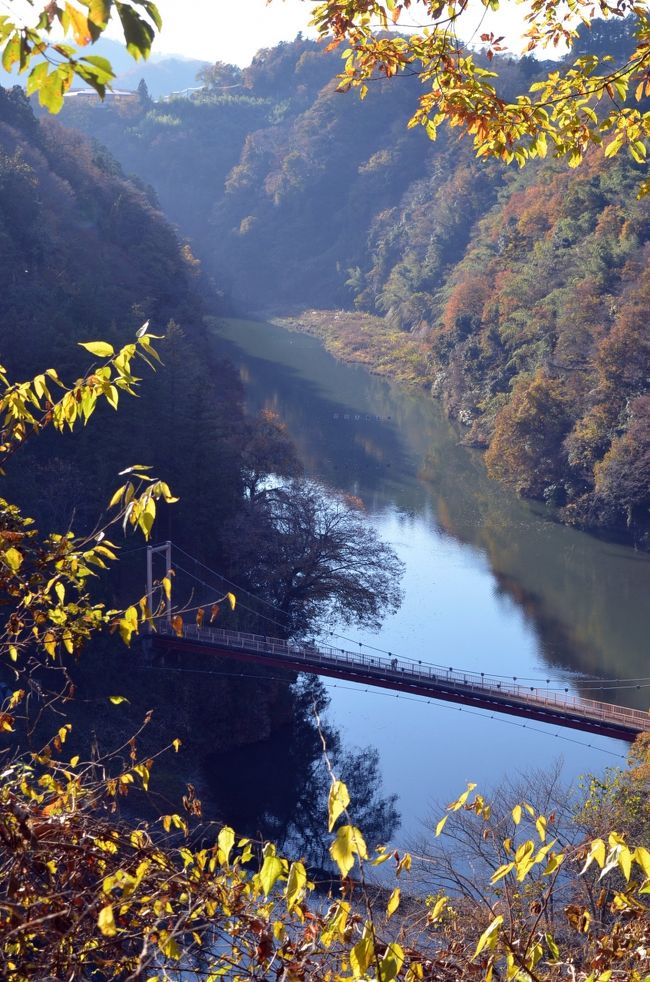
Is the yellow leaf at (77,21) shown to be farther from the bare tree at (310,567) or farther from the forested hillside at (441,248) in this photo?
the forested hillside at (441,248)

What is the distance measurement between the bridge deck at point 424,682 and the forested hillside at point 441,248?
9.40 meters

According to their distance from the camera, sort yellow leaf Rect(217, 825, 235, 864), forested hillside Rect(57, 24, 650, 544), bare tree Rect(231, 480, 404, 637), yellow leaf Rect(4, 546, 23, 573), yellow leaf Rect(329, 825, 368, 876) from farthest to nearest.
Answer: forested hillside Rect(57, 24, 650, 544) < bare tree Rect(231, 480, 404, 637) < yellow leaf Rect(4, 546, 23, 573) < yellow leaf Rect(217, 825, 235, 864) < yellow leaf Rect(329, 825, 368, 876)

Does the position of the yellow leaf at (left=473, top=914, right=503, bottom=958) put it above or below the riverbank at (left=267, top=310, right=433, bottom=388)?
below

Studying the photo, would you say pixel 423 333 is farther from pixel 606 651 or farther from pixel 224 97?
pixel 224 97

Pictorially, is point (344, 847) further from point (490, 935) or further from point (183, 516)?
point (183, 516)

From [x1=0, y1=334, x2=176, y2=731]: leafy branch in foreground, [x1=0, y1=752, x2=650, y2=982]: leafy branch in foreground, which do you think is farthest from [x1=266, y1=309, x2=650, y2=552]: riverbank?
[x1=0, y1=752, x2=650, y2=982]: leafy branch in foreground

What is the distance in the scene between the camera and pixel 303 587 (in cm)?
1320

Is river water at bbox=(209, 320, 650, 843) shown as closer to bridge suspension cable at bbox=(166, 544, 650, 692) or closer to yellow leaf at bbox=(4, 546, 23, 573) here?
bridge suspension cable at bbox=(166, 544, 650, 692)

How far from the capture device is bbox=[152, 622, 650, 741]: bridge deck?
11.1 meters

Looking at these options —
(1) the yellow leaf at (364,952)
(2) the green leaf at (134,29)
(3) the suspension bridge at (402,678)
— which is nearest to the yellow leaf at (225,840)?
(1) the yellow leaf at (364,952)

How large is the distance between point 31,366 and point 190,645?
399cm

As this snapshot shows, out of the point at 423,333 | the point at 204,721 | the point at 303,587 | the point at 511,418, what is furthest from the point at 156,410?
the point at 423,333

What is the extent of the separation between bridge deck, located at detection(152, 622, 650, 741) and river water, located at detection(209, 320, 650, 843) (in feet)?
1.75

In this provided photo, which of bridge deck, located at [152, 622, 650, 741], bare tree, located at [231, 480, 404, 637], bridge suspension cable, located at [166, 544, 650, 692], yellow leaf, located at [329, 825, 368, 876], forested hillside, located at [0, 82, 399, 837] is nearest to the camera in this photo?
yellow leaf, located at [329, 825, 368, 876]
